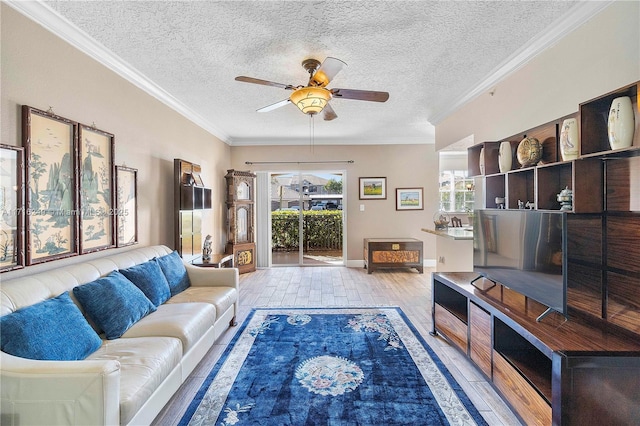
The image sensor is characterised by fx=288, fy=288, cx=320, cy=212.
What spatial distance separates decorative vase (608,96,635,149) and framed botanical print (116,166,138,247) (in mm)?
3602

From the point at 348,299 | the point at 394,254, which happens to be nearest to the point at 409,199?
the point at 394,254

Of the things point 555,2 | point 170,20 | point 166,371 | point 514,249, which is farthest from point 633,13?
point 166,371

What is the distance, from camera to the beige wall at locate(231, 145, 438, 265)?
19.6 feet

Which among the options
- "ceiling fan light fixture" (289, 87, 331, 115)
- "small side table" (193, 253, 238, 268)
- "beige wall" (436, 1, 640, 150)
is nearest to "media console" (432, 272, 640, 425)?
"beige wall" (436, 1, 640, 150)

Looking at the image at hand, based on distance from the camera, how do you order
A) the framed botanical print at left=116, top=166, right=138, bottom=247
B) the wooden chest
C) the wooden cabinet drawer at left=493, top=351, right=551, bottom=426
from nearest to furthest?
the wooden cabinet drawer at left=493, top=351, right=551, bottom=426 < the framed botanical print at left=116, top=166, right=138, bottom=247 < the wooden chest

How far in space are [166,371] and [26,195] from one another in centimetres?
141

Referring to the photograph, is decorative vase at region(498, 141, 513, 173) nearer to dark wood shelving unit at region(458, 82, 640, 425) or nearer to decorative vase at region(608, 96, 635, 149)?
dark wood shelving unit at region(458, 82, 640, 425)

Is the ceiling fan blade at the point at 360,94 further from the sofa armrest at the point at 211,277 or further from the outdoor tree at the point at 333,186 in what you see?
the outdoor tree at the point at 333,186

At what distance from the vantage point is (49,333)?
147 centimetres

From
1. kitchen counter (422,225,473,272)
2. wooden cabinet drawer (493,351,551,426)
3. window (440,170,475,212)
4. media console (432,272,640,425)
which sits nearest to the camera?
media console (432,272,640,425)

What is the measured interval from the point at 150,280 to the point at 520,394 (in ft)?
9.09

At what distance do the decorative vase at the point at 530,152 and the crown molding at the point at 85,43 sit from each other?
3506 mm

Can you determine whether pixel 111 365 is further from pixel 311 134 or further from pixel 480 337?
pixel 311 134

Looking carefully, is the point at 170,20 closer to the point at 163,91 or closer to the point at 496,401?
the point at 163,91
